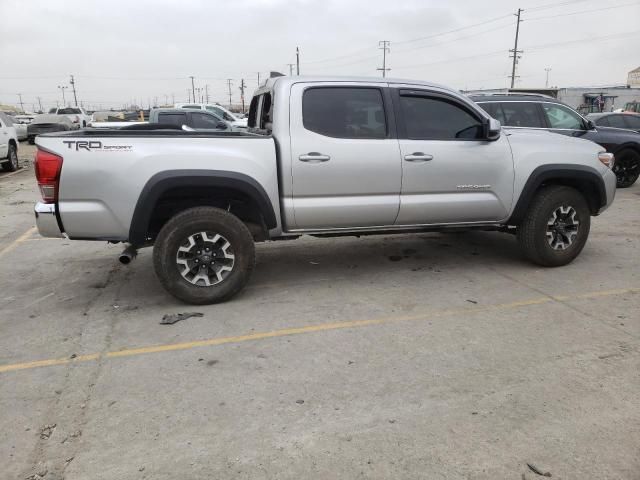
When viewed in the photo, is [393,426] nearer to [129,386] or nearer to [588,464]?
[588,464]

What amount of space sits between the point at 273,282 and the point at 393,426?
267 cm

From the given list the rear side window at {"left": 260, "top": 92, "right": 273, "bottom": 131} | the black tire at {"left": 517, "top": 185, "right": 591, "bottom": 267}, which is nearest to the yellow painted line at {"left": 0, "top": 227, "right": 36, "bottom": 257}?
the rear side window at {"left": 260, "top": 92, "right": 273, "bottom": 131}

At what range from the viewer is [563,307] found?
14.8 feet

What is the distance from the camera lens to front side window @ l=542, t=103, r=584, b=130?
970cm

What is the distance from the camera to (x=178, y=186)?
4.26m

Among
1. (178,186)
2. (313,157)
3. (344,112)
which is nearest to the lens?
(178,186)

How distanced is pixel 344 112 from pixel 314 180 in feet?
2.38

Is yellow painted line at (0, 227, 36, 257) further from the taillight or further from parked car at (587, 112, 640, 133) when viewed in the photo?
parked car at (587, 112, 640, 133)

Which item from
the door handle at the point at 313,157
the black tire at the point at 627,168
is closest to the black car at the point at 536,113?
the black tire at the point at 627,168

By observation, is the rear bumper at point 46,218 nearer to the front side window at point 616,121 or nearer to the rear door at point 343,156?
the rear door at point 343,156

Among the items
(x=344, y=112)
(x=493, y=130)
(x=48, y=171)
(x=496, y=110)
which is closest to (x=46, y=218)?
(x=48, y=171)

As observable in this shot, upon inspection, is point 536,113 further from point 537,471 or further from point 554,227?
point 537,471

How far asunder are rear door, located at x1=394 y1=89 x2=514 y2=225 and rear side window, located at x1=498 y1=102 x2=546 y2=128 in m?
4.72

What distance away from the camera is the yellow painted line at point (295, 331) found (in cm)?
360
